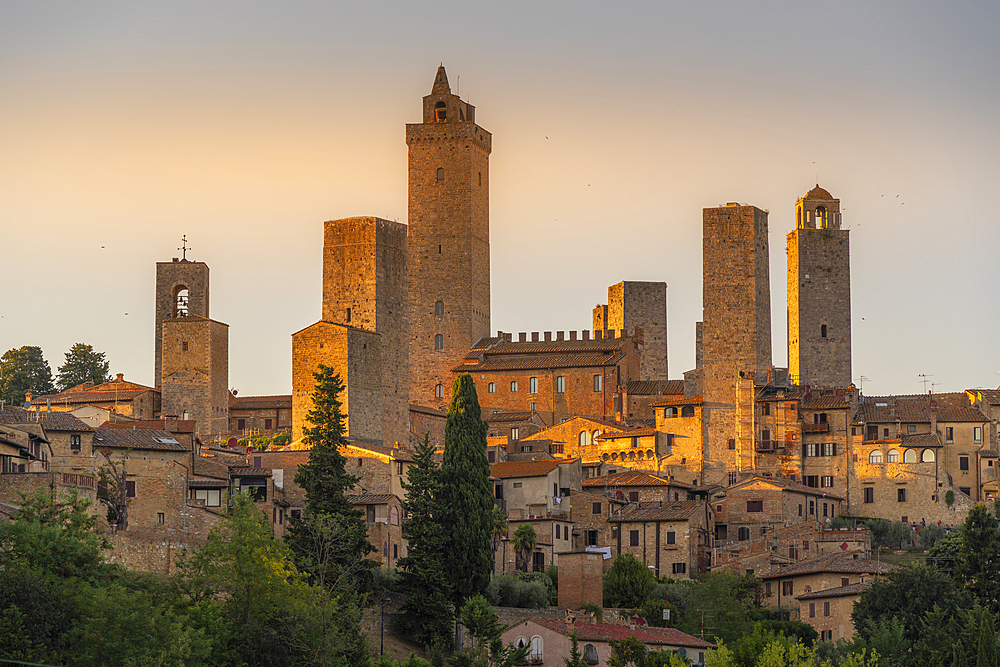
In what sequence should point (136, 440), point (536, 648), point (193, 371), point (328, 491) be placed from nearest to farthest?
point (536, 648) < point (328, 491) < point (136, 440) < point (193, 371)

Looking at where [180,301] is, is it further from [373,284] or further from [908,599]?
[908,599]

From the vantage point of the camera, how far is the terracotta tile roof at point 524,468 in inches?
2398

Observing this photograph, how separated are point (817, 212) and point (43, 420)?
1639 inches

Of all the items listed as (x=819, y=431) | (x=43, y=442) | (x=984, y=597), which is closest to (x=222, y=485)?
(x=43, y=442)

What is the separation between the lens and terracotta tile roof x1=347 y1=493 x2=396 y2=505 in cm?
5456

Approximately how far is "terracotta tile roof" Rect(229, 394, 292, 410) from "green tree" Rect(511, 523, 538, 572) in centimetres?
2115

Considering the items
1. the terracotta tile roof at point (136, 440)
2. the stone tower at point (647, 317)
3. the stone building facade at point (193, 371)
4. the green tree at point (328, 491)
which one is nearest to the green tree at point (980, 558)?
the green tree at point (328, 491)

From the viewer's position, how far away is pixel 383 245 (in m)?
71.2

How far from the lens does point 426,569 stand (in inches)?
1874

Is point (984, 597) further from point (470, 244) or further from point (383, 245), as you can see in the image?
point (470, 244)

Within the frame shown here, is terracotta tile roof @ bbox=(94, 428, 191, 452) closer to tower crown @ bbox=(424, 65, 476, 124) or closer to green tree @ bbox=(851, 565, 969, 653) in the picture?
green tree @ bbox=(851, 565, 969, 653)

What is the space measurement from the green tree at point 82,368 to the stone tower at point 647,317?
75.0ft

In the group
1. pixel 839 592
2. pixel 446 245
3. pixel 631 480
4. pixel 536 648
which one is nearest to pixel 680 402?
pixel 631 480

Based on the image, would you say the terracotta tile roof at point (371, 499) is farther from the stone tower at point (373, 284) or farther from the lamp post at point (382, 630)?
the stone tower at point (373, 284)
